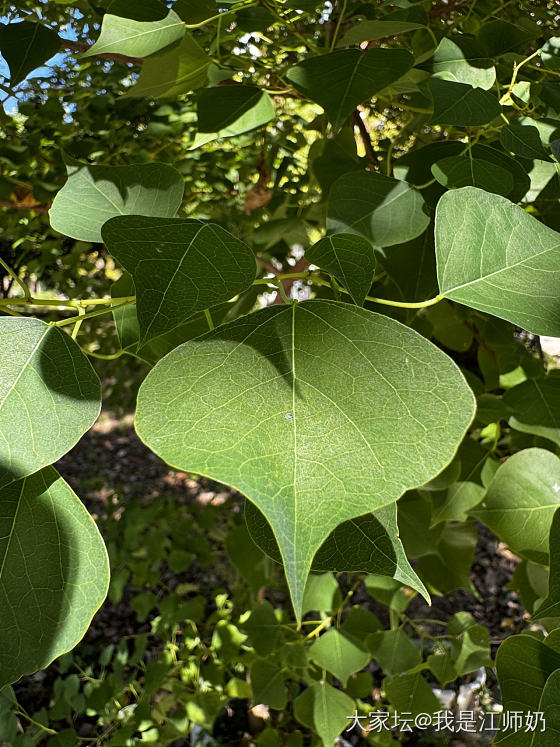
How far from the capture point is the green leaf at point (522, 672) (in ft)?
1.33

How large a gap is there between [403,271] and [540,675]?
1.12 feet

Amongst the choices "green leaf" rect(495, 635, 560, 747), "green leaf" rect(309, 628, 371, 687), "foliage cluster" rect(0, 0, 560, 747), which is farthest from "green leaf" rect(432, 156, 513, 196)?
"green leaf" rect(309, 628, 371, 687)

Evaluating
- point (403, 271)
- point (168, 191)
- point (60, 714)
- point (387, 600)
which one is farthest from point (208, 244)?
point (60, 714)

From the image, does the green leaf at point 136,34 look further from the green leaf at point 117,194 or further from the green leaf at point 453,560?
the green leaf at point 453,560

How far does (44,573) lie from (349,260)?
10.0 inches

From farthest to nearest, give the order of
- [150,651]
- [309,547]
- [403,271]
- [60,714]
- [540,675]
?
1. [150,651]
2. [60,714]
3. [403,271]
4. [540,675]
5. [309,547]

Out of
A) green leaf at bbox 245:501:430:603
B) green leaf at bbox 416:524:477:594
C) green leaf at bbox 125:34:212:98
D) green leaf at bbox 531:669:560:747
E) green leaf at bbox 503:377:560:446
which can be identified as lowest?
green leaf at bbox 416:524:477:594

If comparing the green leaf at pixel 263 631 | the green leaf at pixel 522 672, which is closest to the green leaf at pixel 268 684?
the green leaf at pixel 263 631

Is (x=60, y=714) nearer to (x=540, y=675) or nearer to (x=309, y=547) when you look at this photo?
(x=540, y=675)

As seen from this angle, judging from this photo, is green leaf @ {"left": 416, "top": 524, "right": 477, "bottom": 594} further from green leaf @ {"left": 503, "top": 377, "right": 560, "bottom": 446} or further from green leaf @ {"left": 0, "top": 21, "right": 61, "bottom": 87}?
green leaf @ {"left": 0, "top": 21, "right": 61, "bottom": 87}

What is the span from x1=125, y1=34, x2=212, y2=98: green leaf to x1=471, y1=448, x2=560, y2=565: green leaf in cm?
50

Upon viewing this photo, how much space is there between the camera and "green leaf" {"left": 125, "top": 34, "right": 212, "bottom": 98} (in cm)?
61

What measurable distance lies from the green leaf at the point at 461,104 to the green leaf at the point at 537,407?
1.26ft

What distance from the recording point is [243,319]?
13.4 inches
